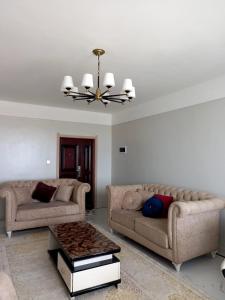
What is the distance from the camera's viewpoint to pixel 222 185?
11.2 feet

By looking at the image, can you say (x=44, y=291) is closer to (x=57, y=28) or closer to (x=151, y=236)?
(x=151, y=236)

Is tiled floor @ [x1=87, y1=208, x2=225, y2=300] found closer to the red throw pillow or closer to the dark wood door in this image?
the red throw pillow

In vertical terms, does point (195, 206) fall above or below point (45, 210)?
above

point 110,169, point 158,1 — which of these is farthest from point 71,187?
point 158,1

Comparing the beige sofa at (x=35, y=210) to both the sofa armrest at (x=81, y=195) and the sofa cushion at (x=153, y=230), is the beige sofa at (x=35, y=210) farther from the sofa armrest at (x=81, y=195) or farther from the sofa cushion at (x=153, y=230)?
the sofa cushion at (x=153, y=230)

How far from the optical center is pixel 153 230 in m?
3.14

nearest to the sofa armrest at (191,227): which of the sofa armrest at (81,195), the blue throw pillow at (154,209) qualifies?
the blue throw pillow at (154,209)

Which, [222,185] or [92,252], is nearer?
[92,252]

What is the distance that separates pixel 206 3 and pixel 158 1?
397 millimetres

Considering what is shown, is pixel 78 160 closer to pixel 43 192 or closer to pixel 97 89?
pixel 43 192

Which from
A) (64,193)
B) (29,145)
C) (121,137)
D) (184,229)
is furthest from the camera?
(121,137)

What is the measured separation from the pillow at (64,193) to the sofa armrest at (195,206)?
8.37ft

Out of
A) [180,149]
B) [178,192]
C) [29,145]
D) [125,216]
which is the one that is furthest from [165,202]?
[29,145]

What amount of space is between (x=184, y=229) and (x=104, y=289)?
1.17m
